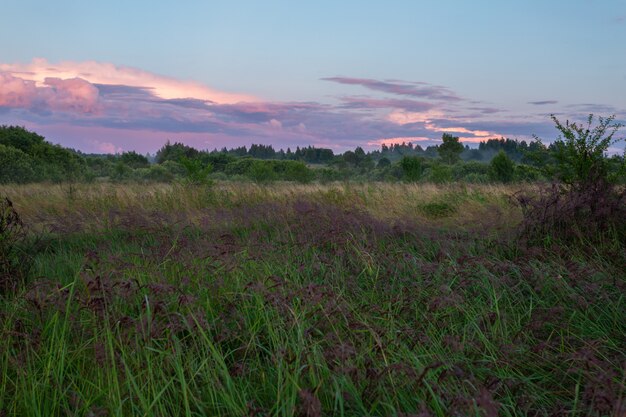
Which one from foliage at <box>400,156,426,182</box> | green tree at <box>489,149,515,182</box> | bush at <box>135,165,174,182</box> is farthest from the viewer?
green tree at <box>489,149,515,182</box>

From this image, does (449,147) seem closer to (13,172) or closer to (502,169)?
(502,169)

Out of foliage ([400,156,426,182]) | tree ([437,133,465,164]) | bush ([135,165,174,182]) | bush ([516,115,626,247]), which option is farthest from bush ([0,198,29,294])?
tree ([437,133,465,164])

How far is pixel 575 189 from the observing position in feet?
22.5

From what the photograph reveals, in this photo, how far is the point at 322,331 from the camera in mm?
3406

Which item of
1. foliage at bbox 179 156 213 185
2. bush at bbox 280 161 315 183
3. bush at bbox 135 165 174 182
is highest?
foliage at bbox 179 156 213 185

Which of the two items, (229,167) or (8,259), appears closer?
(8,259)

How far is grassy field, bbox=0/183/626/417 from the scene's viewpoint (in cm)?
241

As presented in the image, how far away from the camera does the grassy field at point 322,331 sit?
2.41 metres

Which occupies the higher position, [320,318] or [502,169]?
[502,169]

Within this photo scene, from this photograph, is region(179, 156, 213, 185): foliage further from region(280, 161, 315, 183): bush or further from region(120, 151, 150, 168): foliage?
region(120, 151, 150, 168): foliage

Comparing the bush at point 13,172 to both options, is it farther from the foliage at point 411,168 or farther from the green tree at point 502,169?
the green tree at point 502,169

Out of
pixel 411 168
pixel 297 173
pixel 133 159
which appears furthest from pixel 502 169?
pixel 133 159

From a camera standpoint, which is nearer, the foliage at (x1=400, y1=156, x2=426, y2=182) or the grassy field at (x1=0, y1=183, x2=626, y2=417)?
the grassy field at (x1=0, y1=183, x2=626, y2=417)

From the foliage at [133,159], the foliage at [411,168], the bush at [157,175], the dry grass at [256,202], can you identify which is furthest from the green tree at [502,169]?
the foliage at [133,159]
